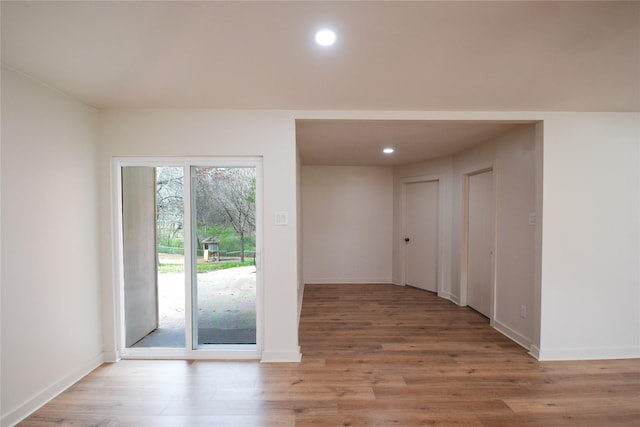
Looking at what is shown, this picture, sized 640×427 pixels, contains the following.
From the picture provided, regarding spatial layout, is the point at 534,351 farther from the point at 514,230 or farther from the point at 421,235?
the point at 421,235

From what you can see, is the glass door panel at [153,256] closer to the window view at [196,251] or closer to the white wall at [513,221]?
the window view at [196,251]

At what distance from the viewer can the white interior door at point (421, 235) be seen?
5027 mm

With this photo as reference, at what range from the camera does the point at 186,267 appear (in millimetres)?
→ 2773

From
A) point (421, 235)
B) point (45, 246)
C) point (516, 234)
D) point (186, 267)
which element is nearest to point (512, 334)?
point (516, 234)

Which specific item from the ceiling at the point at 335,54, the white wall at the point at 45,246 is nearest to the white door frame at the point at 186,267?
the white wall at the point at 45,246

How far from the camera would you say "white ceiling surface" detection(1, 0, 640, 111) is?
163cm

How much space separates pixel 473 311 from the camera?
4055mm

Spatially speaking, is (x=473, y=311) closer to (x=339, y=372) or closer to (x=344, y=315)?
(x=344, y=315)

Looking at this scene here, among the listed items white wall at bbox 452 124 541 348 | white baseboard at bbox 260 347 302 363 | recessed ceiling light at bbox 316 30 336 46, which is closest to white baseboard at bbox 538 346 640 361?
white wall at bbox 452 124 541 348

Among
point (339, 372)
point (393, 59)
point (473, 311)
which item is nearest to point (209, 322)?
point (339, 372)

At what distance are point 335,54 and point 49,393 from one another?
3302 millimetres

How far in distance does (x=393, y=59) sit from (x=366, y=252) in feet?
13.6

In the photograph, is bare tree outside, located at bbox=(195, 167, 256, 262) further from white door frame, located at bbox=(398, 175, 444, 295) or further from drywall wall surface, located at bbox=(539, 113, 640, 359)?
white door frame, located at bbox=(398, 175, 444, 295)

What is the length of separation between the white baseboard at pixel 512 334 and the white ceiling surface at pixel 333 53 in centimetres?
234
